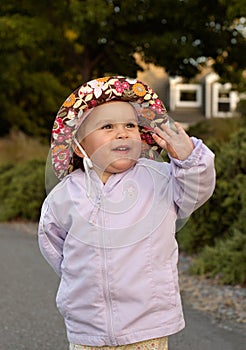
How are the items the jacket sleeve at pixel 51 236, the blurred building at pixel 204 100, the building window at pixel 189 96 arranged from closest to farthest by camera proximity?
the jacket sleeve at pixel 51 236 → the blurred building at pixel 204 100 → the building window at pixel 189 96

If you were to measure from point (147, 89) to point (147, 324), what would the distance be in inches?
38.2

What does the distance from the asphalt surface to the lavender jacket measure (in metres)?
2.17

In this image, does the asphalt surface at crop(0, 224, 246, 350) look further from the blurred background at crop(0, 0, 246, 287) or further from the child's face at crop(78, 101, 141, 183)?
the child's face at crop(78, 101, 141, 183)

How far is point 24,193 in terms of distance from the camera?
13961mm

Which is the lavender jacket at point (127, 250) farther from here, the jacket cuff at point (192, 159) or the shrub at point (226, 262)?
the shrub at point (226, 262)

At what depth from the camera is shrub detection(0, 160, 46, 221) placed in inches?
540

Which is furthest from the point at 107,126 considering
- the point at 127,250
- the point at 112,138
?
the point at 127,250

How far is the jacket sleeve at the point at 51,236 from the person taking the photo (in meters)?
2.96

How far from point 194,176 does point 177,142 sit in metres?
0.15

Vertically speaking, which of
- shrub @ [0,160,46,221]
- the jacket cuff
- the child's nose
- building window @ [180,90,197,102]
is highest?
→ the child's nose

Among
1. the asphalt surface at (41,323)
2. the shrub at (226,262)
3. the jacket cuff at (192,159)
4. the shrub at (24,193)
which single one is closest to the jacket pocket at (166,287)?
the jacket cuff at (192,159)

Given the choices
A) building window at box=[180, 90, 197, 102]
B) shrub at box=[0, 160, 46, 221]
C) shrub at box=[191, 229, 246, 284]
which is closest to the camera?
shrub at box=[191, 229, 246, 284]

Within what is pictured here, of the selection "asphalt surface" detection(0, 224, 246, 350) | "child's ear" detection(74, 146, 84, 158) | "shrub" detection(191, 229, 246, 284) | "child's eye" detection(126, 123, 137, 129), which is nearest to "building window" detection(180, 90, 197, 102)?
"asphalt surface" detection(0, 224, 246, 350)

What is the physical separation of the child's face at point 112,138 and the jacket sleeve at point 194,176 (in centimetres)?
20
